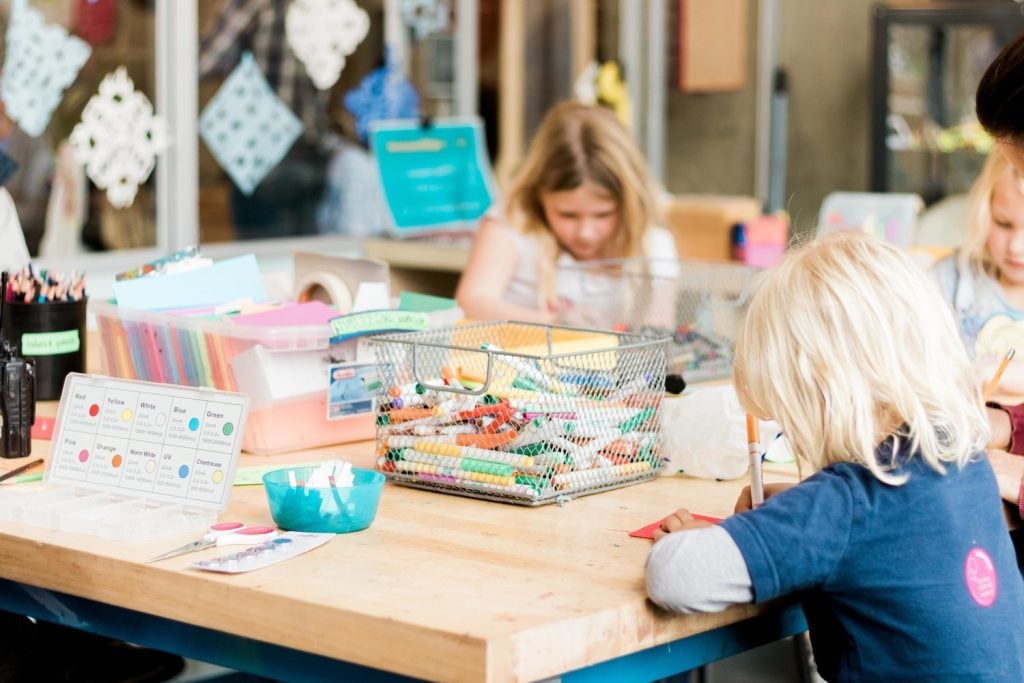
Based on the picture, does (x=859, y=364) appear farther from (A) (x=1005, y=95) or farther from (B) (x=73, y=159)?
(B) (x=73, y=159)

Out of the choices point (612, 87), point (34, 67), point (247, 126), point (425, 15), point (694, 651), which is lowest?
point (694, 651)

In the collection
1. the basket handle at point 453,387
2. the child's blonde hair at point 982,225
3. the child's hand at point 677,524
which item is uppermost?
the child's blonde hair at point 982,225

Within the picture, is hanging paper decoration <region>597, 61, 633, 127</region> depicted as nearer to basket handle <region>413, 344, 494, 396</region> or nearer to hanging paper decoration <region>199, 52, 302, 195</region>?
hanging paper decoration <region>199, 52, 302, 195</region>

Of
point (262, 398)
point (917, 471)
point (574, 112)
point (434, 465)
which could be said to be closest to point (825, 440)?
point (917, 471)

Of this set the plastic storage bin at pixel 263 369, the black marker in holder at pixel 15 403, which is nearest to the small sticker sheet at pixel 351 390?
the plastic storage bin at pixel 263 369

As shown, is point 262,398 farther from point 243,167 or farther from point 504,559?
point 243,167

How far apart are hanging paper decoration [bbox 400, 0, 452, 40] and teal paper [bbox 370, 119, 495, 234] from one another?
2.55 ft

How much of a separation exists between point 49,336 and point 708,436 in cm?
97

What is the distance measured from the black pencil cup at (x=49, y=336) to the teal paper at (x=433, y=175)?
5.94ft

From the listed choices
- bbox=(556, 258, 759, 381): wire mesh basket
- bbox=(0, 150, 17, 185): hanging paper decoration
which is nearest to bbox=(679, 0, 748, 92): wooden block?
bbox=(0, 150, 17, 185): hanging paper decoration

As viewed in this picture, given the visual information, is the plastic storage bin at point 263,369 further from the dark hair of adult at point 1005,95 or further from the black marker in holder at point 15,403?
the dark hair of adult at point 1005,95

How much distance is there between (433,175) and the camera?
3.95 meters

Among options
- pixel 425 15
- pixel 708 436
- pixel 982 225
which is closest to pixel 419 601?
pixel 708 436

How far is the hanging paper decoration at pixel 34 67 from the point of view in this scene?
3.56 metres
